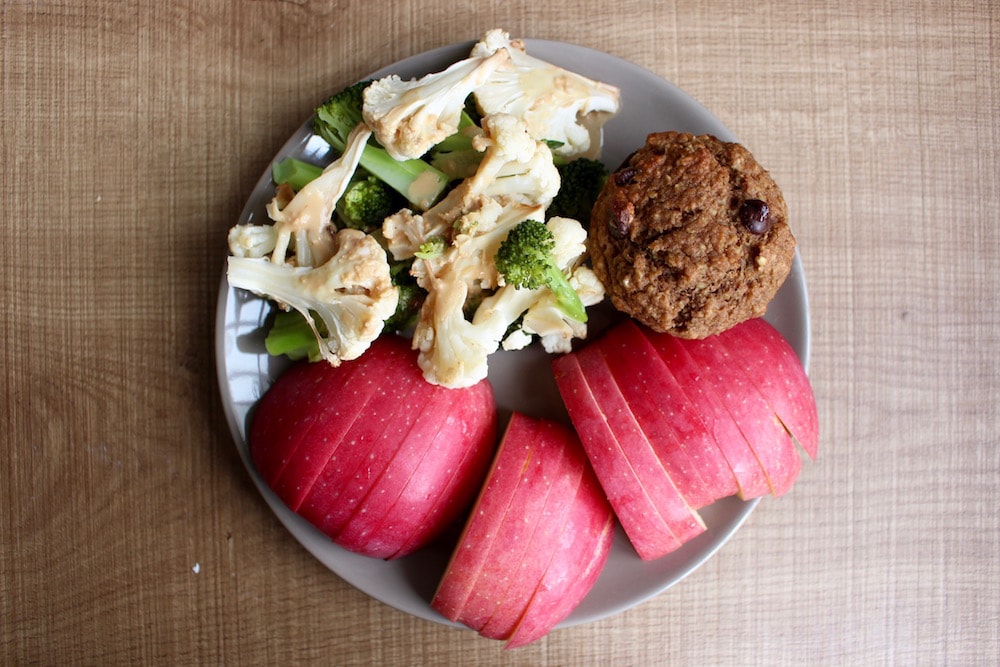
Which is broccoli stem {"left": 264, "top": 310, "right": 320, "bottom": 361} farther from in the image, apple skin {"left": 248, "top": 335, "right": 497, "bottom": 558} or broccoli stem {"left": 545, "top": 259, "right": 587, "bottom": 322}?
broccoli stem {"left": 545, "top": 259, "right": 587, "bottom": 322}

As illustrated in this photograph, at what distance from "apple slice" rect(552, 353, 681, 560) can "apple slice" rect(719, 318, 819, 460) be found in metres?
0.38

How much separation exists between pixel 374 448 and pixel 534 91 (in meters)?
1.05

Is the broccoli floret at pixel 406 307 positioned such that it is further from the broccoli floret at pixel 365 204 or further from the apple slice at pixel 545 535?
the apple slice at pixel 545 535

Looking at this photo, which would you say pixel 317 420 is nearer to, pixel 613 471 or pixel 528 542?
pixel 528 542

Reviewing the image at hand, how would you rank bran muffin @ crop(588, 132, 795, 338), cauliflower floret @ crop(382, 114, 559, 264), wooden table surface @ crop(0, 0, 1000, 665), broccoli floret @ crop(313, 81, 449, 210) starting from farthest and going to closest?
wooden table surface @ crop(0, 0, 1000, 665)
broccoli floret @ crop(313, 81, 449, 210)
cauliflower floret @ crop(382, 114, 559, 264)
bran muffin @ crop(588, 132, 795, 338)

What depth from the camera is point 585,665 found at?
2.21 metres

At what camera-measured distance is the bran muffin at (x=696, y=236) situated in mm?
1673

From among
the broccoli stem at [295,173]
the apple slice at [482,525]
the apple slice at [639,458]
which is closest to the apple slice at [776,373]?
the apple slice at [639,458]

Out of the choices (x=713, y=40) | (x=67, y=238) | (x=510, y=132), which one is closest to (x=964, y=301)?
(x=713, y=40)

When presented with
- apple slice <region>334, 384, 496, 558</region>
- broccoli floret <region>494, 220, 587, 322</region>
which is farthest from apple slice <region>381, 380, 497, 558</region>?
broccoli floret <region>494, 220, 587, 322</region>

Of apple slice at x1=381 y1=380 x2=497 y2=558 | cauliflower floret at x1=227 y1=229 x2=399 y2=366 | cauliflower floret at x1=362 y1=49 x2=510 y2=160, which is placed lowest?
apple slice at x1=381 y1=380 x2=497 y2=558

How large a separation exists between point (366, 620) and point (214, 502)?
593mm

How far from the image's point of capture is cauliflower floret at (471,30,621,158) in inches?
75.6

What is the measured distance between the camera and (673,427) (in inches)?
70.9
